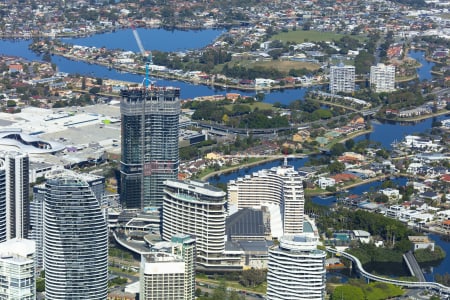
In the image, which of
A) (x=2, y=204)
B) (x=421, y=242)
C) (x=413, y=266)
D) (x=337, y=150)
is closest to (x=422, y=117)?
(x=337, y=150)

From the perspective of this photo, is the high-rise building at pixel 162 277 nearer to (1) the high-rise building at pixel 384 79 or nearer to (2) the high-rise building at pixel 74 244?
(2) the high-rise building at pixel 74 244

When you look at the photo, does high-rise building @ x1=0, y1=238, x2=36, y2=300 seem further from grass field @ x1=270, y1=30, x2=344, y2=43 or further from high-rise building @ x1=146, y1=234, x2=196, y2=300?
grass field @ x1=270, y1=30, x2=344, y2=43

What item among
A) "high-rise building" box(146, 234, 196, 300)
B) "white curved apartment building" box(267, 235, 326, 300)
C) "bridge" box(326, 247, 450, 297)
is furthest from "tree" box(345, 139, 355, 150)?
"white curved apartment building" box(267, 235, 326, 300)

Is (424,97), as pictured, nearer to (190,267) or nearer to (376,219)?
(376,219)

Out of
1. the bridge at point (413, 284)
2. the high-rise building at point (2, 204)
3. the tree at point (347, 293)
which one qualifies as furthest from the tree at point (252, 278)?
the high-rise building at point (2, 204)

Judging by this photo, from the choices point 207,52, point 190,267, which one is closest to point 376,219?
point 190,267

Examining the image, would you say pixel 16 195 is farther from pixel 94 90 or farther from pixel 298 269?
pixel 94 90
